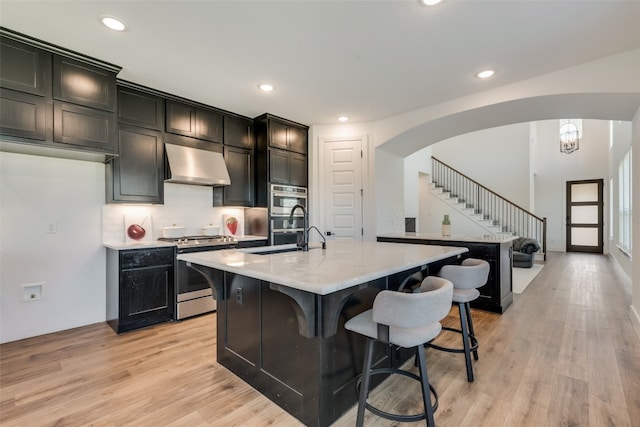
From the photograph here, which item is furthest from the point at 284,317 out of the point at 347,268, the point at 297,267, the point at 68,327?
the point at 68,327

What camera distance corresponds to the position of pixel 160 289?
10.7 ft

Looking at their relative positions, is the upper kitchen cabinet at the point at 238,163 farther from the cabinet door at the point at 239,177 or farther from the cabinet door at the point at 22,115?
the cabinet door at the point at 22,115

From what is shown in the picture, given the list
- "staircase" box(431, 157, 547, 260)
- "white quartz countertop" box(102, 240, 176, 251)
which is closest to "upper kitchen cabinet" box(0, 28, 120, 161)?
"white quartz countertop" box(102, 240, 176, 251)

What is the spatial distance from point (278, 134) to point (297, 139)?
388 millimetres

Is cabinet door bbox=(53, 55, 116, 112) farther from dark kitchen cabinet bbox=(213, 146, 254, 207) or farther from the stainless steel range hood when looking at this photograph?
dark kitchen cabinet bbox=(213, 146, 254, 207)

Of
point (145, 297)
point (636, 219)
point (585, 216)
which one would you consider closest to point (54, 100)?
point (145, 297)

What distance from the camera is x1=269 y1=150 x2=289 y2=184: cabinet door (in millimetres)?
4301

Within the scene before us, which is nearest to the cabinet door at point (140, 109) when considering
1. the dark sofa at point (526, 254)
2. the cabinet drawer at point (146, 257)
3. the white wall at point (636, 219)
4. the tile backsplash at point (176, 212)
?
Result: the tile backsplash at point (176, 212)

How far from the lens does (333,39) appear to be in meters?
2.46

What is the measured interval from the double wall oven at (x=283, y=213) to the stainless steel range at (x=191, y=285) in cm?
80

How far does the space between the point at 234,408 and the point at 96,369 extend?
1302 mm

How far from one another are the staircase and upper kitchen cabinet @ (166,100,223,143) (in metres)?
7.19

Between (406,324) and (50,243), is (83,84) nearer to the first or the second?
(50,243)

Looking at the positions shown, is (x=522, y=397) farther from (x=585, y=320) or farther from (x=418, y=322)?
(x=585, y=320)
